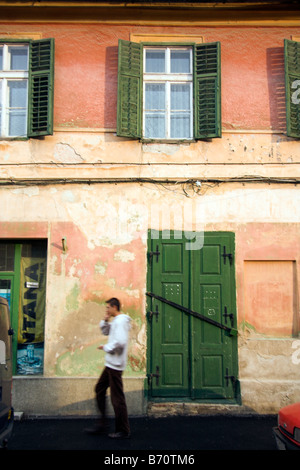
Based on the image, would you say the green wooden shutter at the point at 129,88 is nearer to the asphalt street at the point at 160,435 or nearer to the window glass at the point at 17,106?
the window glass at the point at 17,106

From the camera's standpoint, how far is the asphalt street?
591 centimetres

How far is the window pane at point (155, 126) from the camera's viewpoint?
27.5 ft

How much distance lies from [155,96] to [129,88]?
56cm

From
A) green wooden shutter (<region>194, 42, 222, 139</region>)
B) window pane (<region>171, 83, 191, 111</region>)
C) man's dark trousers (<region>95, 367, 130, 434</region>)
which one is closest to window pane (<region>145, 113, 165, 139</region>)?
window pane (<region>171, 83, 191, 111</region>)

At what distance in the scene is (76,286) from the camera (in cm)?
788

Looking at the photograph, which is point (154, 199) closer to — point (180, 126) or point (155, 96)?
point (180, 126)

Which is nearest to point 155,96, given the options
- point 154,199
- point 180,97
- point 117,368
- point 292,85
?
point 180,97

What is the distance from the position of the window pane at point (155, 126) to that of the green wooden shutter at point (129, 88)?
23 cm

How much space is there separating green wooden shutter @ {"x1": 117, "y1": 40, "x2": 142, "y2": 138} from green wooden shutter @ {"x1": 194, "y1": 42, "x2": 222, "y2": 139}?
1013mm

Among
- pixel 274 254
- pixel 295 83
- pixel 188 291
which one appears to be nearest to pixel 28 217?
pixel 188 291

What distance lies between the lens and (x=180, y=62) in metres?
8.62

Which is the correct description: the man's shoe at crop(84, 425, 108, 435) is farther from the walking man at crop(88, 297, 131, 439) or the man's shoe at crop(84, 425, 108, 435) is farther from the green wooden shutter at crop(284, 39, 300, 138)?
the green wooden shutter at crop(284, 39, 300, 138)

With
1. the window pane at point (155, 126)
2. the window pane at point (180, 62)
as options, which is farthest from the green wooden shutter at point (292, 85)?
the window pane at point (155, 126)

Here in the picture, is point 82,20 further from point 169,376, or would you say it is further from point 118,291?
point 169,376
